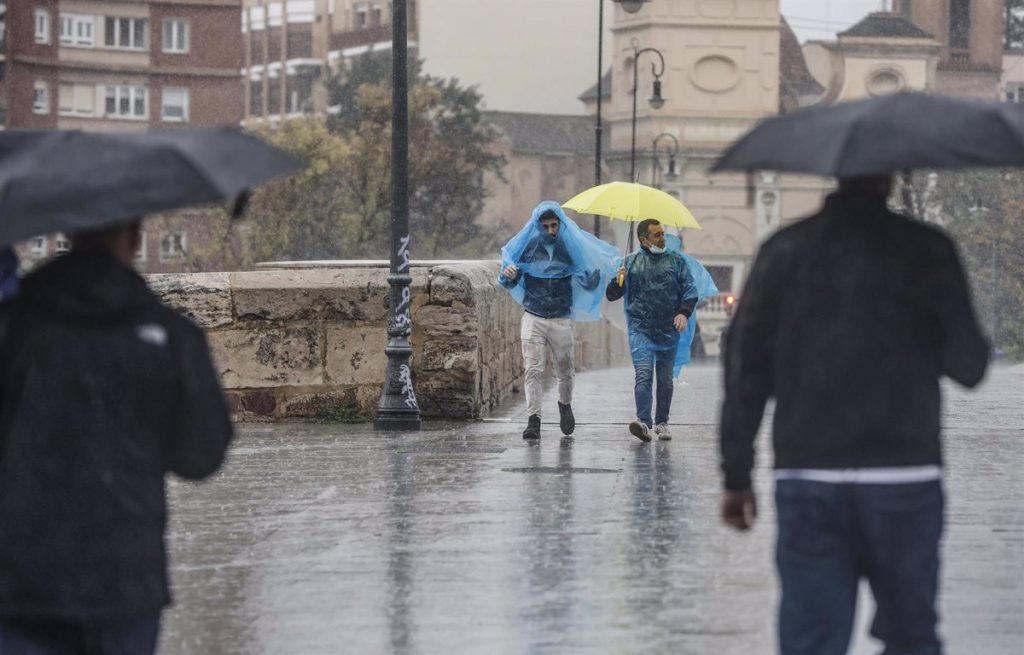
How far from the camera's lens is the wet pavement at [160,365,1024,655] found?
25.2ft

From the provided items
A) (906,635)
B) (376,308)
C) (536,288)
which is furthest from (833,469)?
(376,308)

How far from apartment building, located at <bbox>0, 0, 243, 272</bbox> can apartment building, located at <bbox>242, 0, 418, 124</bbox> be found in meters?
29.6

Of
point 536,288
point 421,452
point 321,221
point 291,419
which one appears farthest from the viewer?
point 321,221

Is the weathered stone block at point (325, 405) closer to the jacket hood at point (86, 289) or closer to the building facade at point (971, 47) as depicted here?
the jacket hood at point (86, 289)

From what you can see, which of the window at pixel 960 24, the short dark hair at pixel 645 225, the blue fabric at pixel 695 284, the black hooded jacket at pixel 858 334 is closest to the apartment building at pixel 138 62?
the window at pixel 960 24

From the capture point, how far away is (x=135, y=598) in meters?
4.88

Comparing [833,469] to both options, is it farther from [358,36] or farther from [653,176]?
[358,36]

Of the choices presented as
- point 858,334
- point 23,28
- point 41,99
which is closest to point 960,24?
point 41,99

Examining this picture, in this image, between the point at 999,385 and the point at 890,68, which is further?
the point at 890,68

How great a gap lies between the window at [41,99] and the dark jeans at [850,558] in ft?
282

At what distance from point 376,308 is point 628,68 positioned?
291ft

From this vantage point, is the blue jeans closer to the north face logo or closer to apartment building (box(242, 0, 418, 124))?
the north face logo

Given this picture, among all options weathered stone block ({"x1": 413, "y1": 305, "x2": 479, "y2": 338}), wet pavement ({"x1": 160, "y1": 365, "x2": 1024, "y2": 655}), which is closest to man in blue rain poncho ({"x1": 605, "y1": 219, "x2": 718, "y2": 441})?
wet pavement ({"x1": 160, "y1": 365, "x2": 1024, "y2": 655})

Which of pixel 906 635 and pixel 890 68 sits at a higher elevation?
pixel 890 68
